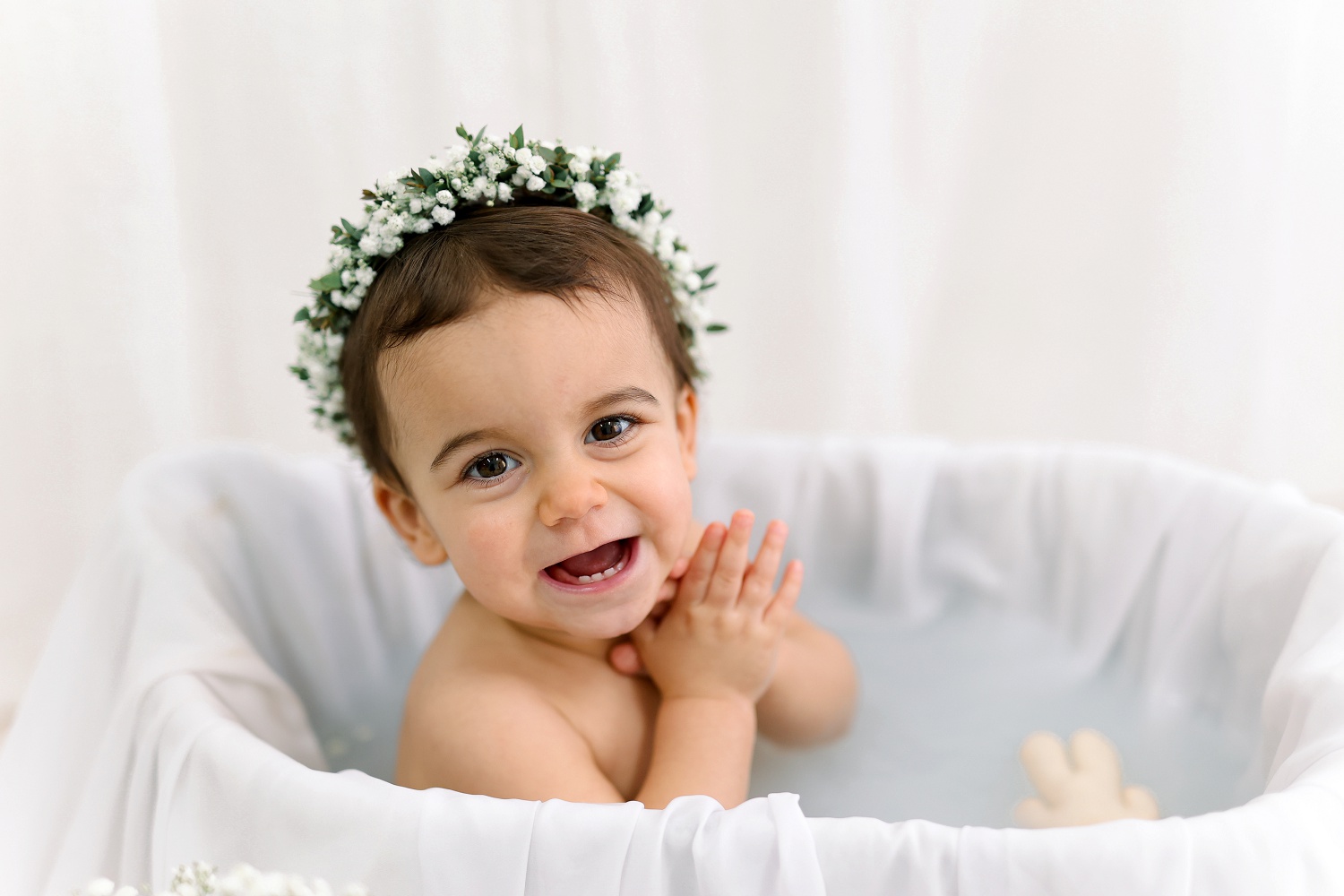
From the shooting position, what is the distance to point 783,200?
82.4 inches

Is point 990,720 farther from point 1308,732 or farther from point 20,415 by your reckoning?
point 20,415

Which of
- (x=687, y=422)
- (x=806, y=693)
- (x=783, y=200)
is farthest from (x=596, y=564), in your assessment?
(x=783, y=200)

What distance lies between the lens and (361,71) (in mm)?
1818

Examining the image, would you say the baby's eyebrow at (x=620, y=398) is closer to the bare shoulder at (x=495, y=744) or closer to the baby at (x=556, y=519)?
the baby at (x=556, y=519)

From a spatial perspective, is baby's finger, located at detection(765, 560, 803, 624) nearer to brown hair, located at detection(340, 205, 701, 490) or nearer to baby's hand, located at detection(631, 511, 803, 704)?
baby's hand, located at detection(631, 511, 803, 704)

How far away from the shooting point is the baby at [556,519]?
1.01 meters

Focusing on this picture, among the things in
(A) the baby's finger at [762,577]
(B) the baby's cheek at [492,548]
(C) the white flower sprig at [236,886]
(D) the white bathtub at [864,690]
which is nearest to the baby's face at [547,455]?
(B) the baby's cheek at [492,548]

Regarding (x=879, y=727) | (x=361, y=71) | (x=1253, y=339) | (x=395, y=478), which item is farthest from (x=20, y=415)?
(x=1253, y=339)

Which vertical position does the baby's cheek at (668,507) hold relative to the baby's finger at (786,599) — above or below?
above

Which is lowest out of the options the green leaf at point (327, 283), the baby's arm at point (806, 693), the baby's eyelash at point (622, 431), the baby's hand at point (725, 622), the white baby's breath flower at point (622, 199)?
the baby's arm at point (806, 693)

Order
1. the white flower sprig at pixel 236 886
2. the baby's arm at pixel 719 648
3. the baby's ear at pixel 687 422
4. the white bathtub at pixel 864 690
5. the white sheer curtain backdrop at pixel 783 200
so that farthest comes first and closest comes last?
the white sheer curtain backdrop at pixel 783 200 < the baby's ear at pixel 687 422 < the baby's arm at pixel 719 648 < the white bathtub at pixel 864 690 < the white flower sprig at pixel 236 886

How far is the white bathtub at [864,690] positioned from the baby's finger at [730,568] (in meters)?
0.28

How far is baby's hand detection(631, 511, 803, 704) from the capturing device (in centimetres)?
114

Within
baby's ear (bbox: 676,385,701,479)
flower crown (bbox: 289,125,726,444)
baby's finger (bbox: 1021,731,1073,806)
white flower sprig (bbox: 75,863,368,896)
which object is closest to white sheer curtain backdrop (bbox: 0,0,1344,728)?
flower crown (bbox: 289,125,726,444)
